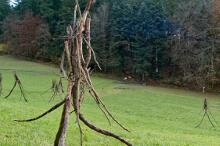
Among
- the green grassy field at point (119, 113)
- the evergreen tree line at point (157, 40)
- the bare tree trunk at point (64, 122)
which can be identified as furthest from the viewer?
the evergreen tree line at point (157, 40)

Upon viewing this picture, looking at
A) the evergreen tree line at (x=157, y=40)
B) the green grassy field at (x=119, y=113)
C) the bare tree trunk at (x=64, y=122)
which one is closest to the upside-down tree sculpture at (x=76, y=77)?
the bare tree trunk at (x=64, y=122)

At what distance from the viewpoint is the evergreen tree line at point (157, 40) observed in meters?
66.1

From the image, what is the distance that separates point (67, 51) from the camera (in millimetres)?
3428

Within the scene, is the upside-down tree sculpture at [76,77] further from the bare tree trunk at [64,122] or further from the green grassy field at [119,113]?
the green grassy field at [119,113]

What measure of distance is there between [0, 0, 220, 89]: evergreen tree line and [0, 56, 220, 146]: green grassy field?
4981mm

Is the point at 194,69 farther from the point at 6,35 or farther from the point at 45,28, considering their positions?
the point at 6,35

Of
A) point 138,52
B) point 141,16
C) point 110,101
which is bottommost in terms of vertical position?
point 110,101

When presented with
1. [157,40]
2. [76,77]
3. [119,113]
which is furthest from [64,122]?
[157,40]

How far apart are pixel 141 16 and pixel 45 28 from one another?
2224cm

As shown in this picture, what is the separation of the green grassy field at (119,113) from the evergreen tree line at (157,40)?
4.98 meters

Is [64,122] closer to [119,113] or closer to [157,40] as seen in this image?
[119,113]

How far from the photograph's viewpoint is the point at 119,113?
117 ft

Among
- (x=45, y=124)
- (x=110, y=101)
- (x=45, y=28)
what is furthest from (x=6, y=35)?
(x=45, y=124)

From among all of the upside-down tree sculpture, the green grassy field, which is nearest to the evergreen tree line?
the green grassy field
